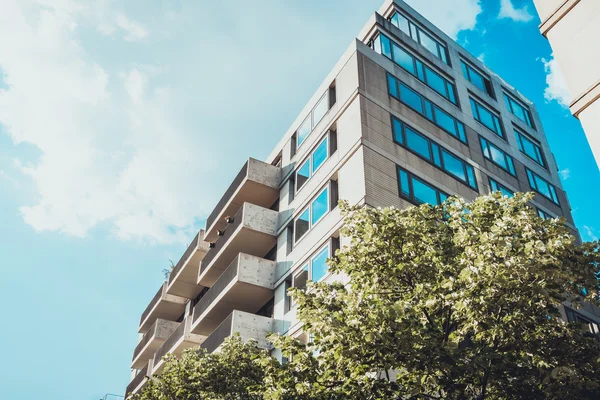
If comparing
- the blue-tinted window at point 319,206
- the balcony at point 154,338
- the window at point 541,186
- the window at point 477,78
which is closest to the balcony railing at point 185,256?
the balcony at point 154,338

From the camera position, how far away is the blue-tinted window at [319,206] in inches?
886

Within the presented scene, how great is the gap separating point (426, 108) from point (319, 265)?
955 cm

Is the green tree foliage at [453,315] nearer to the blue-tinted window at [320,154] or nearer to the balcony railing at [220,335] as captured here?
the balcony railing at [220,335]

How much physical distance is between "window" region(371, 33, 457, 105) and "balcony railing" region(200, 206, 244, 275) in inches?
398

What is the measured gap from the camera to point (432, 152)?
2406cm

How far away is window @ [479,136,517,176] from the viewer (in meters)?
27.2

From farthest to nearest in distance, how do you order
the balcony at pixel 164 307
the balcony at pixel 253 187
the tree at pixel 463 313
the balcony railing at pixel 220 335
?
the balcony at pixel 164 307 < the balcony at pixel 253 187 < the balcony railing at pixel 220 335 < the tree at pixel 463 313

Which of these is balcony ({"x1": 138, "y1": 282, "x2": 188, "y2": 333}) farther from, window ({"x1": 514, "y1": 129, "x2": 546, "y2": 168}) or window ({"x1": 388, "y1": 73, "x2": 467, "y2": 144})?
window ({"x1": 514, "y1": 129, "x2": 546, "y2": 168})

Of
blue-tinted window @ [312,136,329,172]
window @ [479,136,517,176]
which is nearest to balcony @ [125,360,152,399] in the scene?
blue-tinted window @ [312,136,329,172]

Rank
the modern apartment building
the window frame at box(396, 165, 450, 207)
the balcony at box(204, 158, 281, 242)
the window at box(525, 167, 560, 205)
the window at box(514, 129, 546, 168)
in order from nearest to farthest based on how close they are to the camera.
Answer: the window frame at box(396, 165, 450, 207) → the modern apartment building → the balcony at box(204, 158, 281, 242) → the window at box(525, 167, 560, 205) → the window at box(514, 129, 546, 168)

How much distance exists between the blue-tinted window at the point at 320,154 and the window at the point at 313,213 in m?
1.83

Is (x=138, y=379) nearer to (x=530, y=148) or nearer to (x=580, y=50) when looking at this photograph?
(x=530, y=148)

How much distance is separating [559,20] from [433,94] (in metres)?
14.0

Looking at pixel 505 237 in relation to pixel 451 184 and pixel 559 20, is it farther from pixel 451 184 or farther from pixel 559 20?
pixel 451 184
